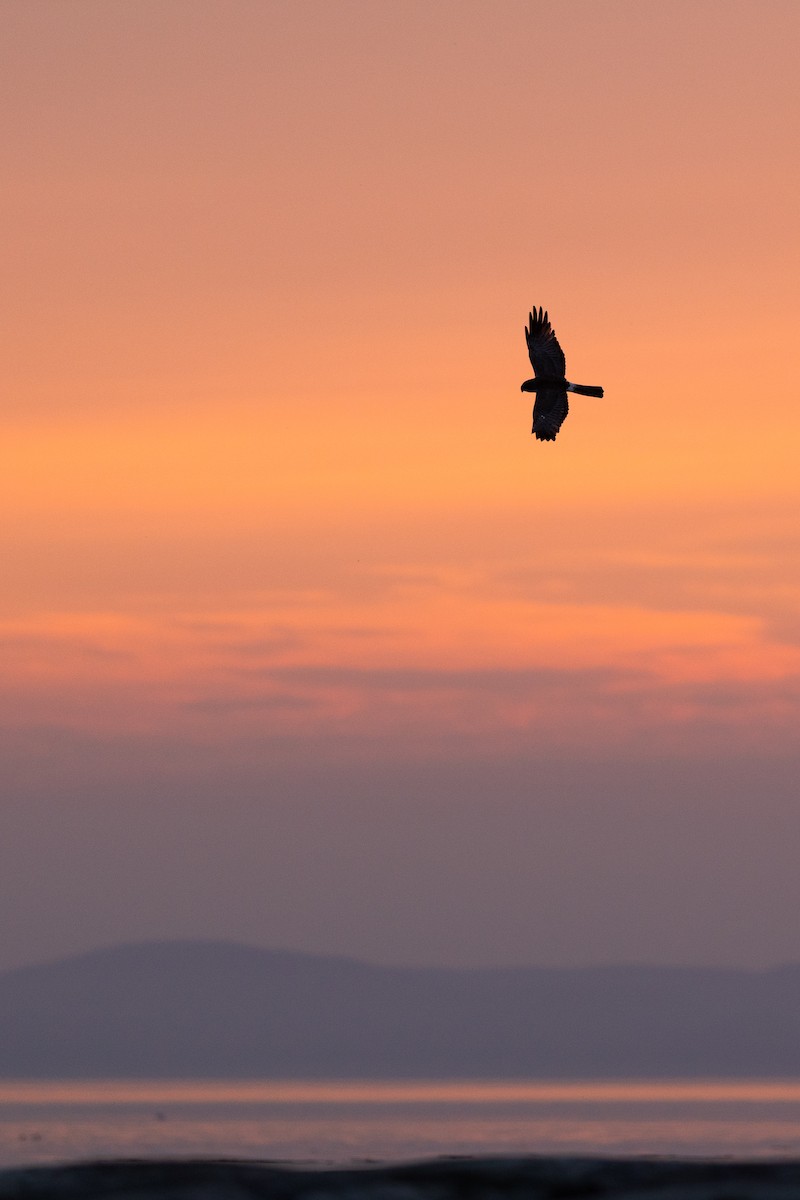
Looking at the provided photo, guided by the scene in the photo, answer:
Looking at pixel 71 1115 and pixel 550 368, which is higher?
pixel 550 368

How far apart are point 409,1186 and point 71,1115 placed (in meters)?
109

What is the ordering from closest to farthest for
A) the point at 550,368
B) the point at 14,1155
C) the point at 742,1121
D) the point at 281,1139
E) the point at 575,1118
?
the point at 550,368 → the point at 14,1155 → the point at 281,1139 → the point at 742,1121 → the point at 575,1118

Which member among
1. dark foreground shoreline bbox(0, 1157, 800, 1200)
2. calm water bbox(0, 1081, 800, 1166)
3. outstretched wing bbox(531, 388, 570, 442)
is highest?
outstretched wing bbox(531, 388, 570, 442)

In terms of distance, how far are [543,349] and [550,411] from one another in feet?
8.79

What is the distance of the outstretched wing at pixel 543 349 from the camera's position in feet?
242

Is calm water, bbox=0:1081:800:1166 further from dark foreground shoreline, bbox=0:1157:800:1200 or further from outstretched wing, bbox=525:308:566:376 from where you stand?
outstretched wing, bbox=525:308:566:376

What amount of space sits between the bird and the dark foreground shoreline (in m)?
26.1

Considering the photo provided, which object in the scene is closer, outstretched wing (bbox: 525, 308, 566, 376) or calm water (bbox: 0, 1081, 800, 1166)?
outstretched wing (bbox: 525, 308, 566, 376)

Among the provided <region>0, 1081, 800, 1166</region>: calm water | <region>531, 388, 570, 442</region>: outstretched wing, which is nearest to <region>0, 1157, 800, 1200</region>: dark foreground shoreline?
<region>0, 1081, 800, 1166</region>: calm water

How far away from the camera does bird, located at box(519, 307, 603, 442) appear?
7194 cm

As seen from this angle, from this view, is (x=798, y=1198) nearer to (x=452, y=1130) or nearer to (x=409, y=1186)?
(x=409, y=1186)

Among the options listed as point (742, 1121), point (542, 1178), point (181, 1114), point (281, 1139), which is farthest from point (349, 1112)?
point (542, 1178)

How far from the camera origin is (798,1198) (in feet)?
248

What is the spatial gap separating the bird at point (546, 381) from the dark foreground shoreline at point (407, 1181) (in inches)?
1027
